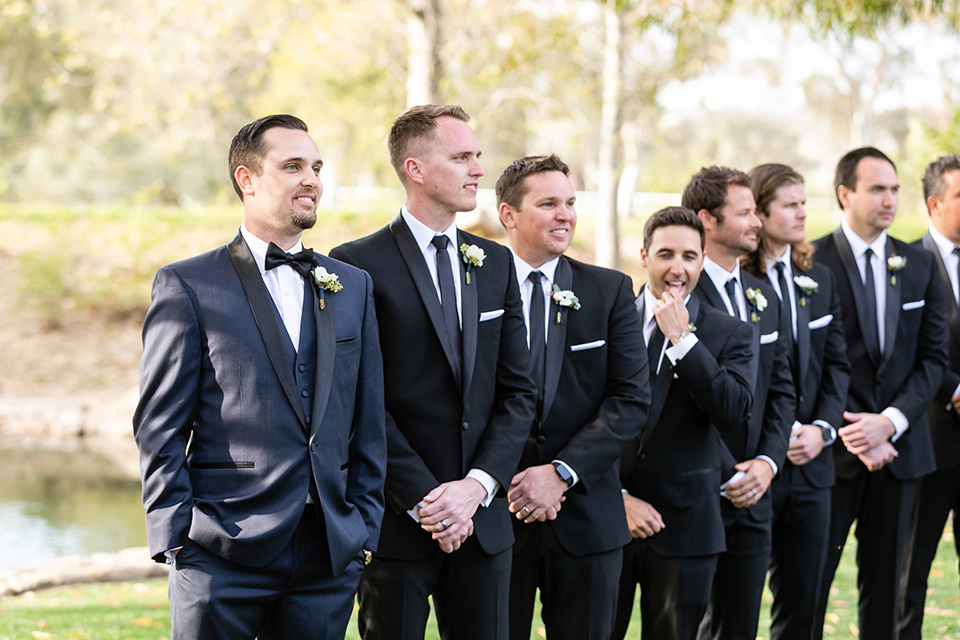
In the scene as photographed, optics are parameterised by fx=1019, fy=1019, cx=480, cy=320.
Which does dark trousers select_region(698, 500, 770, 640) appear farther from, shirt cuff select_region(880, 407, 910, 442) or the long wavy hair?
the long wavy hair

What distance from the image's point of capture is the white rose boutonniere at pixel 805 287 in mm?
4770

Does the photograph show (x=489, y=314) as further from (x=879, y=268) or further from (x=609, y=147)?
(x=609, y=147)

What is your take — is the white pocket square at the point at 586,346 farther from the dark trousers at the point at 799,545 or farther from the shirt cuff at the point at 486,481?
the dark trousers at the point at 799,545

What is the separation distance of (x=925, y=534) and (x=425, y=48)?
8987mm

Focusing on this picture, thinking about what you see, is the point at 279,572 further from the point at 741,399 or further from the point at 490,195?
the point at 490,195

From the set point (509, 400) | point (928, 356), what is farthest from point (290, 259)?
point (928, 356)

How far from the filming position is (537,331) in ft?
13.0

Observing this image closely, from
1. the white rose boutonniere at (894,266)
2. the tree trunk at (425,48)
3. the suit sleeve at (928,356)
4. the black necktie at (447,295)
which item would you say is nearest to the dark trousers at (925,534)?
the suit sleeve at (928,356)

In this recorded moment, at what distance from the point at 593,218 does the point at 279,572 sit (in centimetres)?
2374

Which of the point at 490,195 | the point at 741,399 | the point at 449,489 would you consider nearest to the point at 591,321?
the point at 741,399

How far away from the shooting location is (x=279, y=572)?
3.04 m

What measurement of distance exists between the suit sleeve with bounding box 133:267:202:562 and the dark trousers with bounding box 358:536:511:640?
0.83 metres

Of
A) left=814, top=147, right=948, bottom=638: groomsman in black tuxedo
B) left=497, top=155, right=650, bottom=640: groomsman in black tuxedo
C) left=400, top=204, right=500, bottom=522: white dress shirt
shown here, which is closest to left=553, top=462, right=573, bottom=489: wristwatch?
left=497, top=155, right=650, bottom=640: groomsman in black tuxedo

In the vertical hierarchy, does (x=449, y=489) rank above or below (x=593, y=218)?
below
